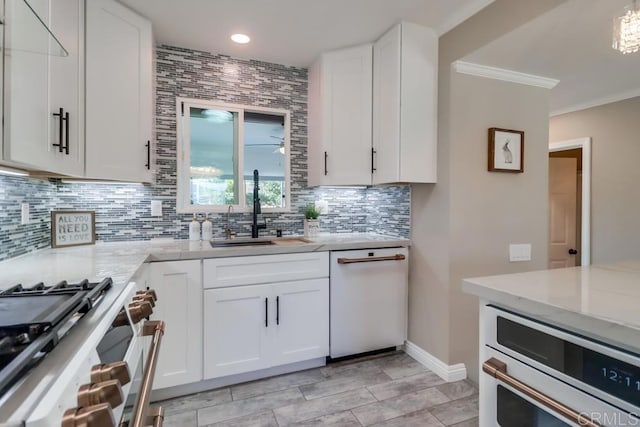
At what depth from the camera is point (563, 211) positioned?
12.2 feet

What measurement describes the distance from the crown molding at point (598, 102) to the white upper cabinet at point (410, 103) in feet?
6.79

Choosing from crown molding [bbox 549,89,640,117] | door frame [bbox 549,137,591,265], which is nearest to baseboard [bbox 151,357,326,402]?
door frame [bbox 549,137,591,265]

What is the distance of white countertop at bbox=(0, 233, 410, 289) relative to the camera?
1272mm

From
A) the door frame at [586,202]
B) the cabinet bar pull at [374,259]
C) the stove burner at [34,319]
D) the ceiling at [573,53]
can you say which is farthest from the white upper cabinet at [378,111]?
the door frame at [586,202]

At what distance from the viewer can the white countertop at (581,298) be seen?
76 cm

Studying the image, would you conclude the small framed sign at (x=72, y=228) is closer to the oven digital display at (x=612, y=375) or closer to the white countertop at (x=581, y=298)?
the white countertop at (x=581, y=298)

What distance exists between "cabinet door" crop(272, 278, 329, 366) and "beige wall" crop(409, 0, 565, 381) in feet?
2.54

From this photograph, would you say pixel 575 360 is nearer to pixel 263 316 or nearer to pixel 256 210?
pixel 263 316

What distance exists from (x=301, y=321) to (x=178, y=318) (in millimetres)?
794

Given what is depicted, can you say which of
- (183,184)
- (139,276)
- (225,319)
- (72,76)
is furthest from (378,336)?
(72,76)

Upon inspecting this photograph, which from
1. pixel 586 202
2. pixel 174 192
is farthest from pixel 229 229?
pixel 586 202

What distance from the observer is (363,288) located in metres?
2.41

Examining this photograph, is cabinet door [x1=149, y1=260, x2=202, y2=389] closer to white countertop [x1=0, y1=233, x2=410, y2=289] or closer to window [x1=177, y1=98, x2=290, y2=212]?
white countertop [x1=0, y1=233, x2=410, y2=289]

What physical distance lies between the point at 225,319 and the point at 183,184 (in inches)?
44.1
